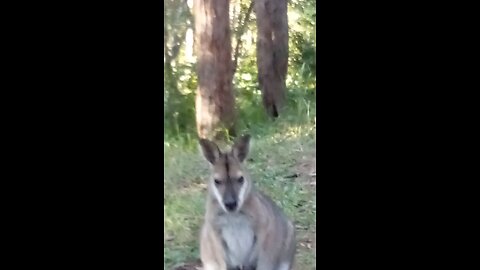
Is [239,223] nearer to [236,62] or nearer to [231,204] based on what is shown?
[231,204]

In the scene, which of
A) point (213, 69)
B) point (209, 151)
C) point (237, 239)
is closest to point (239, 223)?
point (237, 239)

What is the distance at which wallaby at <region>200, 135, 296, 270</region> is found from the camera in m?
3.50

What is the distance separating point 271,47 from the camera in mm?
A: 3582

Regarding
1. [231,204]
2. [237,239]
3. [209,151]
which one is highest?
[209,151]

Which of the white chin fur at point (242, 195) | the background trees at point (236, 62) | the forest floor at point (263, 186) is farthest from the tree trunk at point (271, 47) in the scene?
the white chin fur at point (242, 195)

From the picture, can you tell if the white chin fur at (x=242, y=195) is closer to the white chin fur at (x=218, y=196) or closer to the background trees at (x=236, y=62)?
the white chin fur at (x=218, y=196)

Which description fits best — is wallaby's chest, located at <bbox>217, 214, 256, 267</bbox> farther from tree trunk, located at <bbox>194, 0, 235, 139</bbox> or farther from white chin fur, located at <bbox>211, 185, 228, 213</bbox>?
tree trunk, located at <bbox>194, 0, 235, 139</bbox>

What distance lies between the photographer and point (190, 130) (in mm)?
3547

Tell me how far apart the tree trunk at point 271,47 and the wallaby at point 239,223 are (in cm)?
17

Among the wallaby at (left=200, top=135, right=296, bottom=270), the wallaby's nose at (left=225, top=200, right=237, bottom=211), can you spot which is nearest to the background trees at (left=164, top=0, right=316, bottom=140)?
the wallaby at (left=200, top=135, right=296, bottom=270)

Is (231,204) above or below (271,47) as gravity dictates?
below

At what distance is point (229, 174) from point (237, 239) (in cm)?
20
